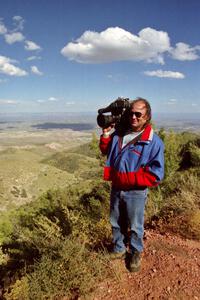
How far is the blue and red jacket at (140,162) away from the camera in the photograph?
3.33m

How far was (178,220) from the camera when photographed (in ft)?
17.0

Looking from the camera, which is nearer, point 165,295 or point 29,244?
point 165,295

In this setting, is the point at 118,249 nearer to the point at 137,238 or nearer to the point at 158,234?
the point at 137,238

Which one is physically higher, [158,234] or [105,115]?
[105,115]

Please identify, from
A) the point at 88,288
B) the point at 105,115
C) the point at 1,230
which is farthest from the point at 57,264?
the point at 1,230

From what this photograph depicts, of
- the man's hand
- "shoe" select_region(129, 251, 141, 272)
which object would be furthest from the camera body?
"shoe" select_region(129, 251, 141, 272)

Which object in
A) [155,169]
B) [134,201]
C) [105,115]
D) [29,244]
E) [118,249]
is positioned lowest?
[29,244]

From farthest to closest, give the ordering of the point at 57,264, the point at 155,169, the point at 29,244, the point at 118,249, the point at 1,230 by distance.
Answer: the point at 1,230 → the point at 29,244 → the point at 118,249 → the point at 57,264 → the point at 155,169

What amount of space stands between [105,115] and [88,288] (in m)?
1.96

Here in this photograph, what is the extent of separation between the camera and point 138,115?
11.1 feet

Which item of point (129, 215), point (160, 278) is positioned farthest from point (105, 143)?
point (160, 278)

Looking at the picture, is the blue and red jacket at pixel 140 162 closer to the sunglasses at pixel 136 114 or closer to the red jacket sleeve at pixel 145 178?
the red jacket sleeve at pixel 145 178

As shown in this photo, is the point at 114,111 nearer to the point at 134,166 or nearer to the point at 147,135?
the point at 147,135

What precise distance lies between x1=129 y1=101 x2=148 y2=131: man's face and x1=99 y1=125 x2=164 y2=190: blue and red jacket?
10 centimetres
